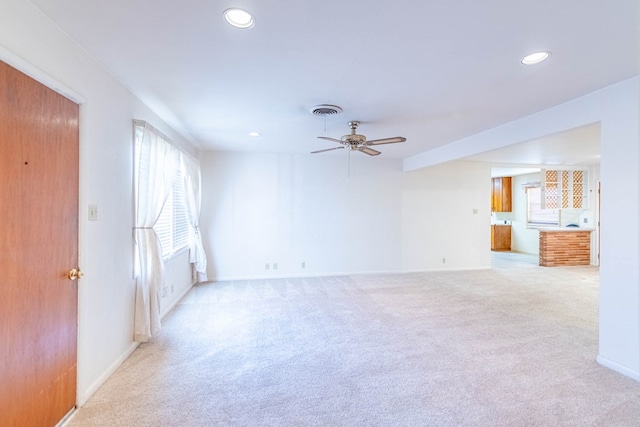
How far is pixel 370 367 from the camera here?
2633 mm

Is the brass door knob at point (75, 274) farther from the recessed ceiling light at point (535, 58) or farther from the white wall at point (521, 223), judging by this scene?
the white wall at point (521, 223)

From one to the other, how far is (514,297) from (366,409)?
3.69 metres

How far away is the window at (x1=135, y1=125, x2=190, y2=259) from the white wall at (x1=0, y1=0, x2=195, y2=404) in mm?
1069

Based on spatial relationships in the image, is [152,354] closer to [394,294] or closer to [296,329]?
[296,329]

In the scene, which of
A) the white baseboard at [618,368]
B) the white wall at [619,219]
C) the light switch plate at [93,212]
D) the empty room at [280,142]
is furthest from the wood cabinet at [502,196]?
the light switch plate at [93,212]

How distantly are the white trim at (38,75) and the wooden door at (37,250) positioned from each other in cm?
4

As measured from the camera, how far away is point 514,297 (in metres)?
4.68

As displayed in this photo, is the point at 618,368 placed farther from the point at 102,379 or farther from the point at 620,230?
the point at 102,379

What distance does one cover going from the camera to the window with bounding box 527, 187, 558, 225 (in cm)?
871

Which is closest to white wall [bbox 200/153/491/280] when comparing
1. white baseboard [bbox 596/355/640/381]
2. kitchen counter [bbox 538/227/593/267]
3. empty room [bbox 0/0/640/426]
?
empty room [bbox 0/0/640/426]

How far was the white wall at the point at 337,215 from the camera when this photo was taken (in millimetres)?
5797

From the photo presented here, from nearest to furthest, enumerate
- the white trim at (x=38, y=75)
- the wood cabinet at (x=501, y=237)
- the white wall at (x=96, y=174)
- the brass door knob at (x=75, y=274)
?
the white trim at (x=38, y=75)
the white wall at (x=96, y=174)
the brass door knob at (x=75, y=274)
the wood cabinet at (x=501, y=237)

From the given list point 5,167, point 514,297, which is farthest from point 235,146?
point 514,297

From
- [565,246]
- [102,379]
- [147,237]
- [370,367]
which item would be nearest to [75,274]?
[102,379]
